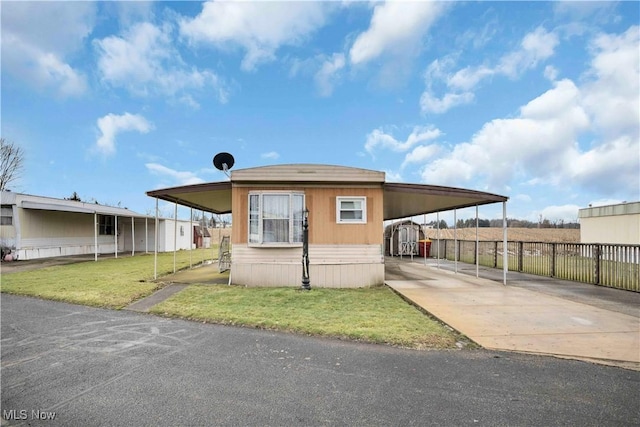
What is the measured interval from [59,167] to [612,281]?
115 feet

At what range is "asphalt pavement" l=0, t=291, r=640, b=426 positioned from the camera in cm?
283

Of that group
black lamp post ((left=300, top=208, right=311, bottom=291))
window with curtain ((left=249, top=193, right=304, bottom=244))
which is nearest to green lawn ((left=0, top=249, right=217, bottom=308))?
window with curtain ((left=249, top=193, right=304, bottom=244))

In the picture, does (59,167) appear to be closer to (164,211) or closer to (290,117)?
(164,211)

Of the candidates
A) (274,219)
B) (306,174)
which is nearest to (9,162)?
(274,219)

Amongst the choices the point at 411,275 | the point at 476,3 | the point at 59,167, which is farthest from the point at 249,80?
the point at 59,167

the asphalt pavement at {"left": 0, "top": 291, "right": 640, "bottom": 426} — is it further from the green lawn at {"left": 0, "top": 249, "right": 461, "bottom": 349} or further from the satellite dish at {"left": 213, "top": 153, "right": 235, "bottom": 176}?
the satellite dish at {"left": 213, "top": 153, "right": 235, "bottom": 176}

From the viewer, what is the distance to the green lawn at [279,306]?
5.20 metres

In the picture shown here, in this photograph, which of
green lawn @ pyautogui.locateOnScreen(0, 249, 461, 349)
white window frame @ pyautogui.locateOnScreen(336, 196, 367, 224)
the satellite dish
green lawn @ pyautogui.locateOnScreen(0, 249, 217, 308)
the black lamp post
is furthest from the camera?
the satellite dish

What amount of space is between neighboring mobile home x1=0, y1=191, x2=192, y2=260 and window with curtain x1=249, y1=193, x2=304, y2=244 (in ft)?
17.9

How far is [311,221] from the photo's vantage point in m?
9.69

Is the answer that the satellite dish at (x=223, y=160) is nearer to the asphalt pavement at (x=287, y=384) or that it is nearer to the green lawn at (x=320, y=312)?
the green lawn at (x=320, y=312)

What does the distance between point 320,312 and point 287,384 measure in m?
3.02

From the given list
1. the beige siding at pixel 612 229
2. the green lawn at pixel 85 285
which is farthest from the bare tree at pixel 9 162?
the beige siding at pixel 612 229

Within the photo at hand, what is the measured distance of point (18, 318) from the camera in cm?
619
